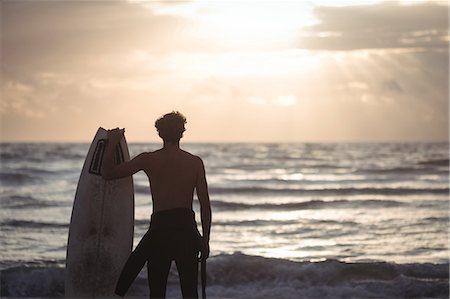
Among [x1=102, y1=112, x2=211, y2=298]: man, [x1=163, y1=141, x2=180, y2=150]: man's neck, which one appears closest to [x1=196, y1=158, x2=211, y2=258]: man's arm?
[x1=102, y1=112, x2=211, y2=298]: man

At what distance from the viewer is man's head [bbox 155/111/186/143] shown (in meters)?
5.99

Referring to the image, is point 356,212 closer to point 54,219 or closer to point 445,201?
point 445,201

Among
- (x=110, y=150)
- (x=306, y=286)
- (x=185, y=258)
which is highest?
(x=110, y=150)

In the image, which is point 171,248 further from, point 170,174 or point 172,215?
point 170,174

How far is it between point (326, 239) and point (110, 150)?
1048 centimetres

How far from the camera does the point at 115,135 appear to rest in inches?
265

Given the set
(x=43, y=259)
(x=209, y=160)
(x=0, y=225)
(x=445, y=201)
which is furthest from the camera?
(x=209, y=160)

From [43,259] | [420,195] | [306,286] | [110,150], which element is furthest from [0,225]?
[420,195]

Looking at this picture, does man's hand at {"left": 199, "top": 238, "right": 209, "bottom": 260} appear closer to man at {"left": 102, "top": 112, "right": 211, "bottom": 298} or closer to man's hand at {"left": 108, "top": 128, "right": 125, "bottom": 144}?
man at {"left": 102, "top": 112, "right": 211, "bottom": 298}

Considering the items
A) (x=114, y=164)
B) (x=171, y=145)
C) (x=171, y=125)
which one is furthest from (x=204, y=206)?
(x=114, y=164)

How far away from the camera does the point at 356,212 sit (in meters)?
21.6

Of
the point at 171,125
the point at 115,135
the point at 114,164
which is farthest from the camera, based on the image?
the point at 115,135

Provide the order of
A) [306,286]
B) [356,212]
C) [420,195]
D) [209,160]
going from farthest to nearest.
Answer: [209,160] → [420,195] → [356,212] → [306,286]

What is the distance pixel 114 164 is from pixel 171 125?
746 mm
